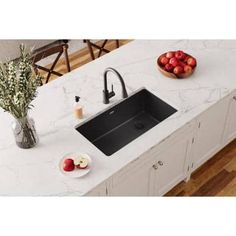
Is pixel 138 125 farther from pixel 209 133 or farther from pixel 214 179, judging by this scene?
pixel 214 179

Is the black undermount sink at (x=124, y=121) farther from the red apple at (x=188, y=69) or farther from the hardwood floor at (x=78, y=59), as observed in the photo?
the hardwood floor at (x=78, y=59)

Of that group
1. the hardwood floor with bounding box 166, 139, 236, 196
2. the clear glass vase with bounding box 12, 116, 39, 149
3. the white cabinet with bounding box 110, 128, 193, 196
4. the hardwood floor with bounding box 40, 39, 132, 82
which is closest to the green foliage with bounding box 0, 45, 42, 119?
the clear glass vase with bounding box 12, 116, 39, 149

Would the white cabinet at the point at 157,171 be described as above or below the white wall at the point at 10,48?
below

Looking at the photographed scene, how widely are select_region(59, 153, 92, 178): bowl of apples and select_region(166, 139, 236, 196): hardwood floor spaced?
1234 millimetres

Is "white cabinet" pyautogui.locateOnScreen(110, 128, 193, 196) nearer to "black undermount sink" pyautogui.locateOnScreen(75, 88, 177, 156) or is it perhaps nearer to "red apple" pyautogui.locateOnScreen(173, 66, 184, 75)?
"black undermount sink" pyautogui.locateOnScreen(75, 88, 177, 156)

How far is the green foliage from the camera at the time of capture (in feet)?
8.40

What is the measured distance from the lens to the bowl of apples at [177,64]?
348 centimetres

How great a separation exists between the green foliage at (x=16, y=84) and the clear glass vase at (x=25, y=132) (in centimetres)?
18

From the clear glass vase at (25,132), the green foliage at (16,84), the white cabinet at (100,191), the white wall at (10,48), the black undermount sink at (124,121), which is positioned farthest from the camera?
the white wall at (10,48)

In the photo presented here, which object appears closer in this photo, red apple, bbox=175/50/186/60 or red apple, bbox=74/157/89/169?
red apple, bbox=74/157/89/169

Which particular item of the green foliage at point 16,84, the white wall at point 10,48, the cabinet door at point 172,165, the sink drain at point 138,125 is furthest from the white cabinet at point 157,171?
the white wall at point 10,48
